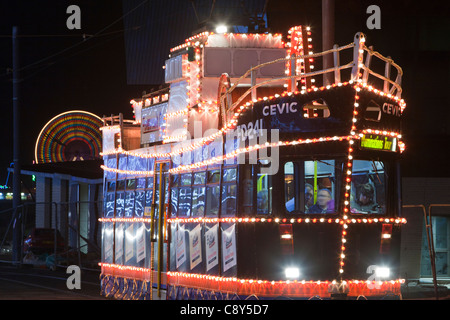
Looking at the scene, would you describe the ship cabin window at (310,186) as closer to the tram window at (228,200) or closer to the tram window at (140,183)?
the tram window at (228,200)

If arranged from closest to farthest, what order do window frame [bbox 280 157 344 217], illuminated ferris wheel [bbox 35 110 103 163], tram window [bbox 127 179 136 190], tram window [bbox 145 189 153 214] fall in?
1. window frame [bbox 280 157 344 217]
2. tram window [bbox 145 189 153 214]
3. tram window [bbox 127 179 136 190]
4. illuminated ferris wheel [bbox 35 110 103 163]

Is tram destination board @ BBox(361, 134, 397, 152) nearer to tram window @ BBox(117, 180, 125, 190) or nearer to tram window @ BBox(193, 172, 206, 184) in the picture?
tram window @ BBox(193, 172, 206, 184)

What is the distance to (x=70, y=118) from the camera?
39656 mm

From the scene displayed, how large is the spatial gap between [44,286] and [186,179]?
8060 millimetres

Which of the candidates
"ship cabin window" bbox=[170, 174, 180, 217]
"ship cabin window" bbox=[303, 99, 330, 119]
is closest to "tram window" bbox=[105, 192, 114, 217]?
"ship cabin window" bbox=[170, 174, 180, 217]

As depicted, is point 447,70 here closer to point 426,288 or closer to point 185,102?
point 426,288

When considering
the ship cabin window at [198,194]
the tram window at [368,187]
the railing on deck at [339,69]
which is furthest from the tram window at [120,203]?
the tram window at [368,187]

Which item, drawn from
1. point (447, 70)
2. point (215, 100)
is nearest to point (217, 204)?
point (215, 100)

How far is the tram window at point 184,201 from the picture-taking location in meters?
13.9

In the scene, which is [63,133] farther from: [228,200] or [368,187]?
[368,187]

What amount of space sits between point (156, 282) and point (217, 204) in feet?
9.36

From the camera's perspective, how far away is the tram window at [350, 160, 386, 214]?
39.6 feet

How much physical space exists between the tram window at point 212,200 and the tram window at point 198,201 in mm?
165

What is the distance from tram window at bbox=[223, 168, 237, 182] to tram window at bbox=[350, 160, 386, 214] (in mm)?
1860
